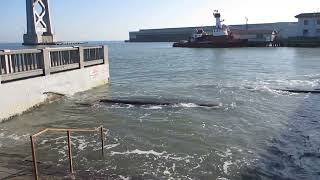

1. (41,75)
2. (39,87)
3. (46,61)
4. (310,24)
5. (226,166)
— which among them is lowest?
(226,166)

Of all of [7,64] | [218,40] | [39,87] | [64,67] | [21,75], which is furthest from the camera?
[218,40]

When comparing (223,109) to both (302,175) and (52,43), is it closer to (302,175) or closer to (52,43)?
(302,175)

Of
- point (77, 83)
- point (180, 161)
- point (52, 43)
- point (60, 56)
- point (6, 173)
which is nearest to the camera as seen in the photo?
point (6, 173)

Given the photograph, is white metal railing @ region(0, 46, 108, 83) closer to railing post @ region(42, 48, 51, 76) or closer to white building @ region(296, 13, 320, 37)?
railing post @ region(42, 48, 51, 76)

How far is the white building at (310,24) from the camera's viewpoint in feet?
307

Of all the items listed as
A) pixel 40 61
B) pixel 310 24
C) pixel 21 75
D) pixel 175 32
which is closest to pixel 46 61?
pixel 40 61

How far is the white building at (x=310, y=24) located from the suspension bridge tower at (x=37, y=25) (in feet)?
233

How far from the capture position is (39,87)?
17.4 m

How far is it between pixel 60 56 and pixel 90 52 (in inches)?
156

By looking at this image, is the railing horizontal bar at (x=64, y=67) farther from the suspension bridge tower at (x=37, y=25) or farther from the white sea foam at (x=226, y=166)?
the suspension bridge tower at (x=37, y=25)

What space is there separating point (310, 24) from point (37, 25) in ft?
251

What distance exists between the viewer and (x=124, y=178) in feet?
29.9

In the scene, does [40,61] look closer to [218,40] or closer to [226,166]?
[226,166]

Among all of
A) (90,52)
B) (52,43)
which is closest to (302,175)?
(90,52)
